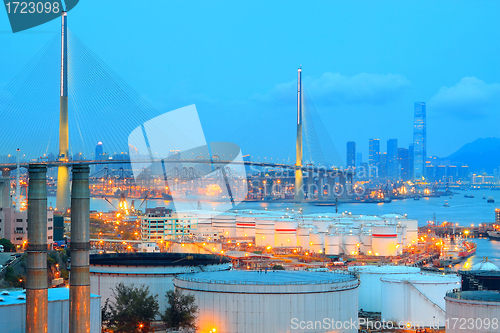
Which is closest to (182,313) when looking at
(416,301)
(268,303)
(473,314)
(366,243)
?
(268,303)

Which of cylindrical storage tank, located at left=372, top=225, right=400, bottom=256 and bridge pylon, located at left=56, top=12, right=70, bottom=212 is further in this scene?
bridge pylon, located at left=56, top=12, right=70, bottom=212

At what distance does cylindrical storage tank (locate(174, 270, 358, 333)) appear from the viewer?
677 centimetres

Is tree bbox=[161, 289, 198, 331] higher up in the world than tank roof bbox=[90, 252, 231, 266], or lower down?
lower down

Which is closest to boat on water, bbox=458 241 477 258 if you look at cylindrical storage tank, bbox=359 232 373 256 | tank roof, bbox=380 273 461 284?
cylindrical storage tank, bbox=359 232 373 256

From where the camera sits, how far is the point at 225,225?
20203mm

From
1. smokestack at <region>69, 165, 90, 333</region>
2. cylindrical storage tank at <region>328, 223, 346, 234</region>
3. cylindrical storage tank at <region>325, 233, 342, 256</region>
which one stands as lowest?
cylindrical storage tank at <region>325, 233, 342, 256</region>

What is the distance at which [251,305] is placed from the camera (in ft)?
22.2

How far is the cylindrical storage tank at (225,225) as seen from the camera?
20062 mm

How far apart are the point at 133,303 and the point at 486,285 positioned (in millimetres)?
4767

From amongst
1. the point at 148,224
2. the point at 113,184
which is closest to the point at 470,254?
the point at 148,224

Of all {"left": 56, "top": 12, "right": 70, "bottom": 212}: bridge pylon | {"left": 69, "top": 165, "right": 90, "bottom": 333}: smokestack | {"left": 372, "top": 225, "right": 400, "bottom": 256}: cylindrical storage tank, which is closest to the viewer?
{"left": 69, "top": 165, "right": 90, "bottom": 333}: smokestack

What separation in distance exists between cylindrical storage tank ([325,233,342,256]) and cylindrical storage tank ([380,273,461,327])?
756cm

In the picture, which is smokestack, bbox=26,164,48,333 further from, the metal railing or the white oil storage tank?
the white oil storage tank

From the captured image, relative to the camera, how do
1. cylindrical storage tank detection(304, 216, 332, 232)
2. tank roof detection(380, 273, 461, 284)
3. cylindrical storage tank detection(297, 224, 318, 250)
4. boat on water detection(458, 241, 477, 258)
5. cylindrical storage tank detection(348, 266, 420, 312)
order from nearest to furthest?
tank roof detection(380, 273, 461, 284) < cylindrical storage tank detection(348, 266, 420, 312) < cylindrical storage tank detection(297, 224, 318, 250) < cylindrical storage tank detection(304, 216, 332, 232) < boat on water detection(458, 241, 477, 258)
